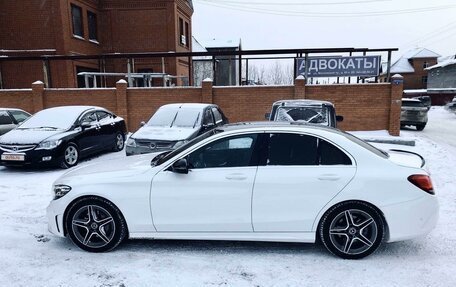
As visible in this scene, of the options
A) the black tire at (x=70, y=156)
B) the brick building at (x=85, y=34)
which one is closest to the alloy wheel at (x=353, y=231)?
the black tire at (x=70, y=156)

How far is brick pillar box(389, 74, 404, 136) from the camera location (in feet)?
42.7

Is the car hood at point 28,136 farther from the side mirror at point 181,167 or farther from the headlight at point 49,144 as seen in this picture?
the side mirror at point 181,167

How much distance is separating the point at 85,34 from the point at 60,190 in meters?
19.7

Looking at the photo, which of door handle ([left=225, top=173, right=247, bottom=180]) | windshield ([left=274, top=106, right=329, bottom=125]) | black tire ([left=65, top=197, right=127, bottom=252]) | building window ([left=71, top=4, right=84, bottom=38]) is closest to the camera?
door handle ([left=225, top=173, right=247, bottom=180])

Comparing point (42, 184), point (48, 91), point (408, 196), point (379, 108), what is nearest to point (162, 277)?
point (408, 196)

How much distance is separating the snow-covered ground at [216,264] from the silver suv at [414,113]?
14.3 metres

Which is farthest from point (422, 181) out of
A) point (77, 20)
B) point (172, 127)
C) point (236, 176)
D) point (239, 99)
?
point (77, 20)

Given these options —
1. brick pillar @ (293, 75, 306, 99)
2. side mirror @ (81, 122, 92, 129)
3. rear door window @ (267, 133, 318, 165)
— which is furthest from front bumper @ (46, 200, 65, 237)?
brick pillar @ (293, 75, 306, 99)

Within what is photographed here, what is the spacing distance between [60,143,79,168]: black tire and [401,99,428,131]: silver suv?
1531cm

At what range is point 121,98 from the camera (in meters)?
14.1

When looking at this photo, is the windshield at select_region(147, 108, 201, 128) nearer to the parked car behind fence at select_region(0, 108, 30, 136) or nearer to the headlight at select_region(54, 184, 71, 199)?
the parked car behind fence at select_region(0, 108, 30, 136)

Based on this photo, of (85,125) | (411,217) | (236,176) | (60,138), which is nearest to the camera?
(411,217)

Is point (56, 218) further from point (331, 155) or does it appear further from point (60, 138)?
point (60, 138)

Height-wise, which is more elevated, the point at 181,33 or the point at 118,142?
the point at 181,33
